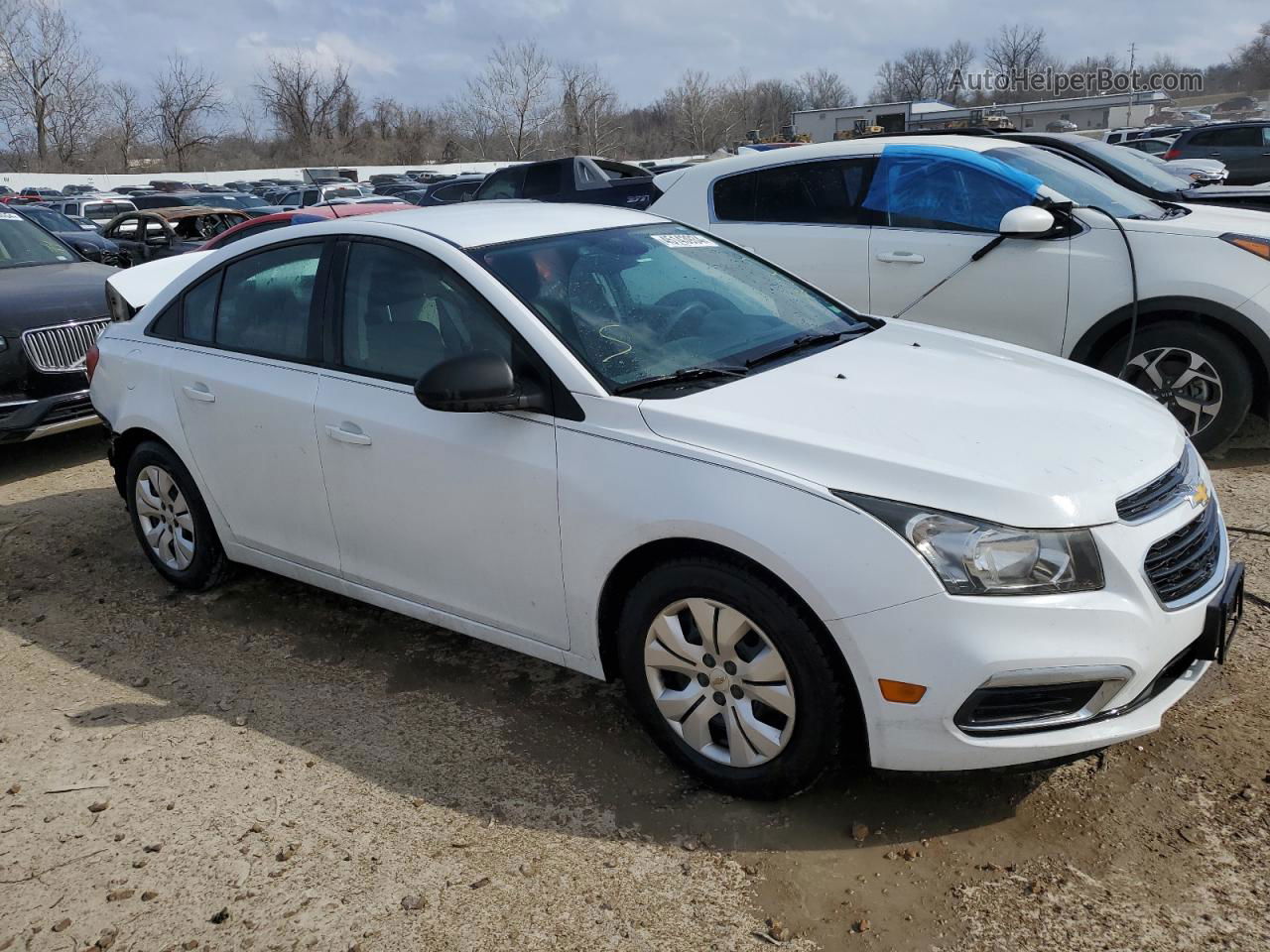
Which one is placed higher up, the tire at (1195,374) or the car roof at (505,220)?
the car roof at (505,220)

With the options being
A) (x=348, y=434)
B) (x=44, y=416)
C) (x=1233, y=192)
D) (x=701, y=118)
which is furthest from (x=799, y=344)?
(x=701, y=118)

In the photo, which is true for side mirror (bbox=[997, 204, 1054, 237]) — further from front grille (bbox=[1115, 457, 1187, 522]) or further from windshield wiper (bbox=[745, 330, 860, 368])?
front grille (bbox=[1115, 457, 1187, 522])

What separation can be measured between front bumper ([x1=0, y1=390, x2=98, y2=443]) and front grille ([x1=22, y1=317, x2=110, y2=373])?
0.64 feet

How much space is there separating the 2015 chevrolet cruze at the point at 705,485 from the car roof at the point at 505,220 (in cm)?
3

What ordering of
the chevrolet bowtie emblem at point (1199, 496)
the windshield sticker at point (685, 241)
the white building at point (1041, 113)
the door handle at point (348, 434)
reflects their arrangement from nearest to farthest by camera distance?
the chevrolet bowtie emblem at point (1199, 496)
the door handle at point (348, 434)
the windshield sticker at point (685, 241)
the white building at point (1041, 113)

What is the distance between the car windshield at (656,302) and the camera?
3.35 metres

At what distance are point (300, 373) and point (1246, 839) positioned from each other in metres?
3.32

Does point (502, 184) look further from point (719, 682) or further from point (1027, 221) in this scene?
point (719, 682)

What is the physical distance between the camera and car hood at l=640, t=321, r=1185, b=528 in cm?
265

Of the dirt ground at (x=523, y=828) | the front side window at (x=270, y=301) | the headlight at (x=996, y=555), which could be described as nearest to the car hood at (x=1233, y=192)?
the dirt ground at (x=523, y=828)

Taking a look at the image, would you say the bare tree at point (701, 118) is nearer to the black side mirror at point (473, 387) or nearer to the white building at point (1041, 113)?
the white building at point (1041, 113)

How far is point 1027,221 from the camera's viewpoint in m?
5.53

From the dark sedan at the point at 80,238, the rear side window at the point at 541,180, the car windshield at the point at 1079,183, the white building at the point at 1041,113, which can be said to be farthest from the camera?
the white building at the point at 1041,113

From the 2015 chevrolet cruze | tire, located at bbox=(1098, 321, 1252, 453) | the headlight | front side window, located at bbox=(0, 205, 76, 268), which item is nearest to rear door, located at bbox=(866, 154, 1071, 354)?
tire, located at bbox=(1098, 321, 1252, 453)
